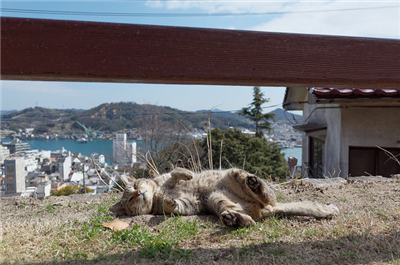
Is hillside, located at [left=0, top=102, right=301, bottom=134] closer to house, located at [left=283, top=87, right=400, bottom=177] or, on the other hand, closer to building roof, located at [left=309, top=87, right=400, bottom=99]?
house, located at [left=283, top=87, right=400, bottom=177]

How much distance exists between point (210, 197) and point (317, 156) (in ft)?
24.3

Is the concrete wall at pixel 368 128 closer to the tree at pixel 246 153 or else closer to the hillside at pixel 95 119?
the hillside at pixel 95 119

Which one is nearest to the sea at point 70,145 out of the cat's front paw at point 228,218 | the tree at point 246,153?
the tree at point 246,153

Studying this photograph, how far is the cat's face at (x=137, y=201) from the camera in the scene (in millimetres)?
2723

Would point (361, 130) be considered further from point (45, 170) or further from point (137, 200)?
point (45, 170)

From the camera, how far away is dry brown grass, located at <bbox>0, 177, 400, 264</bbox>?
1.88 meters

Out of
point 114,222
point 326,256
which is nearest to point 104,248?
point 114,222

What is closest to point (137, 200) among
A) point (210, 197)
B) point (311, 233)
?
point (210, 197)

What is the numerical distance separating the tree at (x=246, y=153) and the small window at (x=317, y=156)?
9.02ft

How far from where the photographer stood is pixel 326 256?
1900 millimetres

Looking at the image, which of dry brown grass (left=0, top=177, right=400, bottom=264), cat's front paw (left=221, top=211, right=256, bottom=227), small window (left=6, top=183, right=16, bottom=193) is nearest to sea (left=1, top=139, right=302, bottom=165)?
small window (left=6, top=183, right=16, bottom=193)

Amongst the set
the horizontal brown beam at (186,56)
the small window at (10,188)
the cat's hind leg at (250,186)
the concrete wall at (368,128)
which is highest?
the horizontal brown beam at (186,56)

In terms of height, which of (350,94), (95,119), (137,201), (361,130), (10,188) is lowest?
(10,188)

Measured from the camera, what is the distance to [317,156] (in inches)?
360
